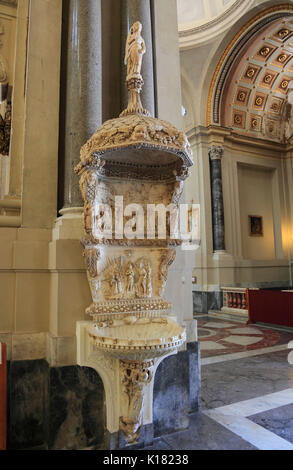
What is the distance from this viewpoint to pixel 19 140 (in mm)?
3828

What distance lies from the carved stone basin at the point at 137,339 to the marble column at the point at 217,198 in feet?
24.8

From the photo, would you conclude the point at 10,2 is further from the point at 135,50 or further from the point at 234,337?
the point at 234,337

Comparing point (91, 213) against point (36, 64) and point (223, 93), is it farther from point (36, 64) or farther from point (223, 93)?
point (223, 93)

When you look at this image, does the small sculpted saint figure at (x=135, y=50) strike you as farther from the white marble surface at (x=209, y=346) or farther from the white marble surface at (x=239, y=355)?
the white marble surface at (x=209, y=346)

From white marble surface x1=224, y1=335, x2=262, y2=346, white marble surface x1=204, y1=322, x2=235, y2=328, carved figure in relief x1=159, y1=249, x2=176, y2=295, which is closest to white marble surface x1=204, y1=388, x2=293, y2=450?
carved figure in relief x1=159, y1=249, x2=176, y2=295

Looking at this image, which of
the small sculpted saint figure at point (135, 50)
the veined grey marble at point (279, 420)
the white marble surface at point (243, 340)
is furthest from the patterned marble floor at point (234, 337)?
the small sculpted saint figure at point (135, 50)

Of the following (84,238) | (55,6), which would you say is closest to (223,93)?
(55,6)

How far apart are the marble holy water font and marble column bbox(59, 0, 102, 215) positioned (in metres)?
0.27

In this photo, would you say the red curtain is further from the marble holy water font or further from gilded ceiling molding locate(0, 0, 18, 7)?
gilded ceiling molding locate(0, 0, 18, 7)

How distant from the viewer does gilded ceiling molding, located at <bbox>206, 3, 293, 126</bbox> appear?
8.73 meters

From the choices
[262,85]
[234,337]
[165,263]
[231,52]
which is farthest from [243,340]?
[262,85]

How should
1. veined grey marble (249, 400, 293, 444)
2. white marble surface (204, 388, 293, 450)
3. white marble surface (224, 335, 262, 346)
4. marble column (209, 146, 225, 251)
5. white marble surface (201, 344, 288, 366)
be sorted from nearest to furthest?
white marble surface (204, 388, 293, 450) < veined grey marble (249, 400, 293, 444) < white marble surface (201, 344, 288, 366) < white marble surface (224, 335, 262, 346) < marble column (209, 146, 225, 251)

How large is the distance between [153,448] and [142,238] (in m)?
1.67

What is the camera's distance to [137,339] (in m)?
2.20
